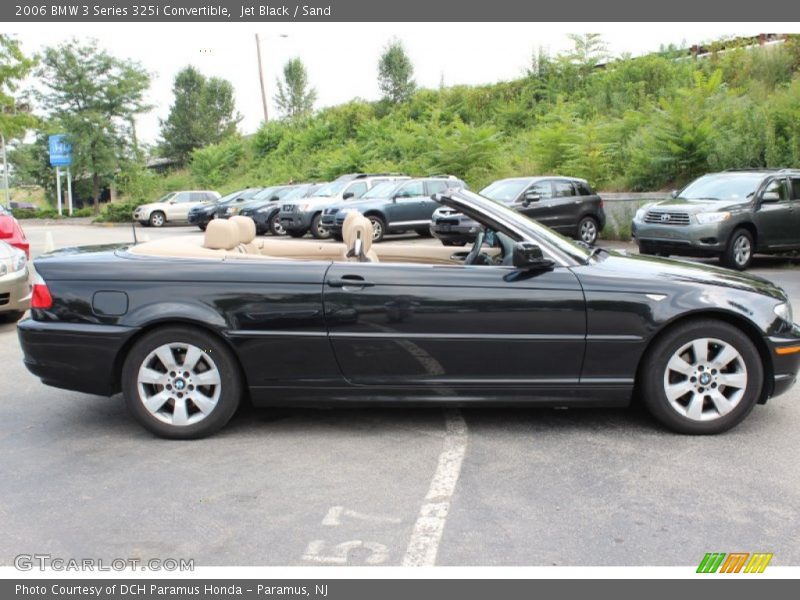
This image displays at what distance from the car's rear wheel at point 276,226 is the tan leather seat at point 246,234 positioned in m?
17.7

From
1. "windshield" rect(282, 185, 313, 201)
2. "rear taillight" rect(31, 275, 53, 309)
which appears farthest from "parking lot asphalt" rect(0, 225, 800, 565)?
"windshield" rect(282, 185, 313, 201)

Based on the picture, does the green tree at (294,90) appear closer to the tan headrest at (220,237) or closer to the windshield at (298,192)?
the windshield at (298,192)

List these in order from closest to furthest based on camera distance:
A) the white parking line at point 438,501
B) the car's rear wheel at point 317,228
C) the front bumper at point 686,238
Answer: the white parking line at point 438,501
the front bumper at point 686,238
the car's rear wheel at point 317,228

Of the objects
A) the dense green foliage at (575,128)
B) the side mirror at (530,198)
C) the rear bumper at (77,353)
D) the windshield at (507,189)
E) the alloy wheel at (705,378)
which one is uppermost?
the dense green foliage at (575,128)

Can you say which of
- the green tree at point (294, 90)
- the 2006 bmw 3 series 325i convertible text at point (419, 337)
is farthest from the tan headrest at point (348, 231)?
the green tree at point (294, 90)

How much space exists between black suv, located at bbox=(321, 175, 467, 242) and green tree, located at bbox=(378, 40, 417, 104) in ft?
77.4

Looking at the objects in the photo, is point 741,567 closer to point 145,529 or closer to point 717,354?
point 717,354

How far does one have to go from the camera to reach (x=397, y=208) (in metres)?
20.1

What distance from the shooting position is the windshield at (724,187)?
13953 millimetres

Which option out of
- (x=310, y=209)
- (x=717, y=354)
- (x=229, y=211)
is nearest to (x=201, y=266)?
(x=717, y=354)

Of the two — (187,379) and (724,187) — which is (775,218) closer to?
(724,187)

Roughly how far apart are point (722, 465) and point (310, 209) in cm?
1868

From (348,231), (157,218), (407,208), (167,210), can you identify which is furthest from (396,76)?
(348,231)

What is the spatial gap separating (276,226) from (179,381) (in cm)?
1987
